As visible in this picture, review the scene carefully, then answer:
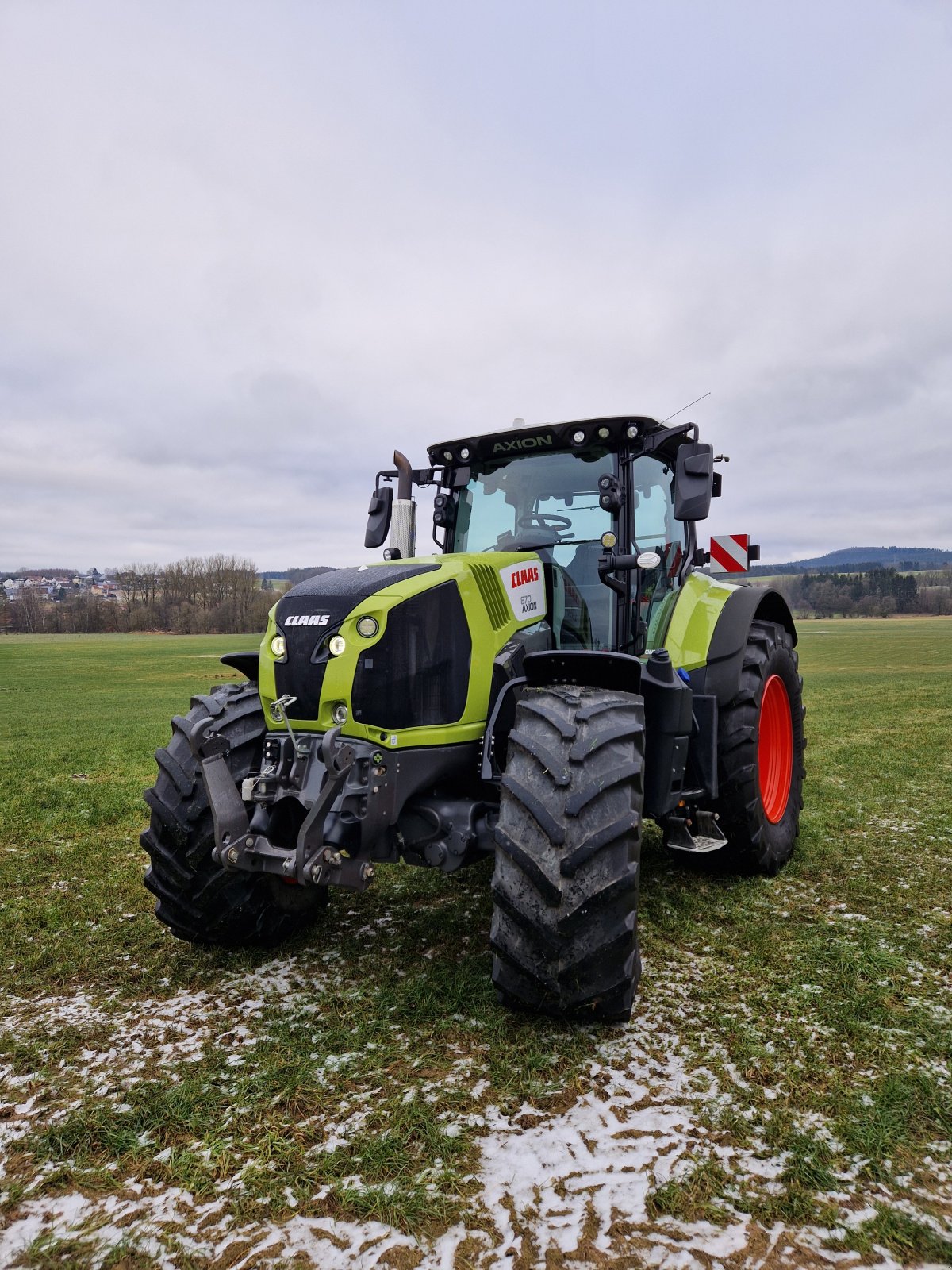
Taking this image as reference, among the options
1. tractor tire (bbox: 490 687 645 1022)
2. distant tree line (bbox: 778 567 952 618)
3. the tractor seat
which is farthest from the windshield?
distant tree line (bbox: 778 567 952 618)

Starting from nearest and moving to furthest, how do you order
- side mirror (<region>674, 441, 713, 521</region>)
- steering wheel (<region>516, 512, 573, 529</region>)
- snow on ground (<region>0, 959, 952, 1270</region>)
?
snow on ground (<region>0, 959, 952, 1270</region>) → side mirror (<region>674, 441, 713, 521</region>) → steering wheel (<region>516, 512, 573, 529</region>)

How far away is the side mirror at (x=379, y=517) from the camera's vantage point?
4.98 metres

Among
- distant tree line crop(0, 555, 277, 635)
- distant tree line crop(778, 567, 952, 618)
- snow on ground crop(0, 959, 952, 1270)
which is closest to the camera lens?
snow on ground crop(0, 959, 952, 1270)

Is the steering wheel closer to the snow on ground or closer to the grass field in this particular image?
the grass field

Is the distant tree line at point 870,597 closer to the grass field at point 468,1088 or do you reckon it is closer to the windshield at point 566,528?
the windshield at point 566,528

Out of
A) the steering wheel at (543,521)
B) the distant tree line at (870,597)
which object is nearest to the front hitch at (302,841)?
the steering wheel at (543,521)

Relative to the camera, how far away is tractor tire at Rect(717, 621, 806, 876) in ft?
15.3

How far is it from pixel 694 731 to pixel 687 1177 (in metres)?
2.43

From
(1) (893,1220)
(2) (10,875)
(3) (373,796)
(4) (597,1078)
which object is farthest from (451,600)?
(2) (10,875)

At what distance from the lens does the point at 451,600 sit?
148 inches

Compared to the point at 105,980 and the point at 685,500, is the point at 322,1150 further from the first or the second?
the point at 685,500

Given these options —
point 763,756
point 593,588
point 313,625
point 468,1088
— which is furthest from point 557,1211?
point 763,756

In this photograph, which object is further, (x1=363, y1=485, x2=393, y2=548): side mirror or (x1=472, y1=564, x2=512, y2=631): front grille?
(x1=363, y1=485, x2=393, y2=548): side mirror

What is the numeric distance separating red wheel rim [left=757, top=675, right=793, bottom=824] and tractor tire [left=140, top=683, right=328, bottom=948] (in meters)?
3.25
